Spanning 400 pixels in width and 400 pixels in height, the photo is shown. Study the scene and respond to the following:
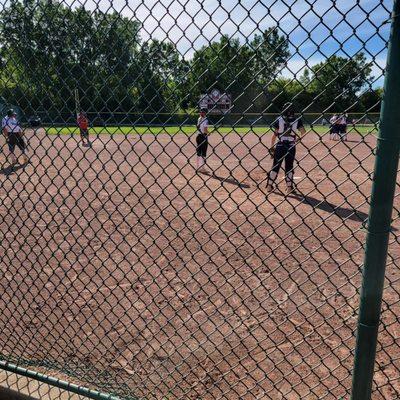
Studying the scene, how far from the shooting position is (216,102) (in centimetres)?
207

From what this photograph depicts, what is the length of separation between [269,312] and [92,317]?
1703 mm

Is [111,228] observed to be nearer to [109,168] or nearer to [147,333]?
[147,333]

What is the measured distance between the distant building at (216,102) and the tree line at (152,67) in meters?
0.04

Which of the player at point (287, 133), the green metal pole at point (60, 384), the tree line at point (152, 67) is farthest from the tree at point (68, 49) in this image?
the green metal pole at point (60, 384)

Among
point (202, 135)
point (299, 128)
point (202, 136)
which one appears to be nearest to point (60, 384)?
point (202, 135)

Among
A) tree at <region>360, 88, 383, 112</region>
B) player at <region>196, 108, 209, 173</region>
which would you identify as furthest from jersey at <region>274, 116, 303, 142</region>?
player at <region>196, 108, 209, 173</region>

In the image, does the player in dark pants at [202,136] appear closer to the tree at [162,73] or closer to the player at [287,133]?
the tree at [162,73]

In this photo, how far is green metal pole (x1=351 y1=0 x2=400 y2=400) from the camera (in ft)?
4.53

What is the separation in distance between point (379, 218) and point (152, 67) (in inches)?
55.0

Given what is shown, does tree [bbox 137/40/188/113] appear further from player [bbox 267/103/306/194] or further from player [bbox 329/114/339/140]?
player [bbox 329/114/339/140]

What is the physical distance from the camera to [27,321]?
358cm

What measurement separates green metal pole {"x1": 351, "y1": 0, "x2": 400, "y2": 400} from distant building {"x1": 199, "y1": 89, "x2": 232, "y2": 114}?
0.87 m

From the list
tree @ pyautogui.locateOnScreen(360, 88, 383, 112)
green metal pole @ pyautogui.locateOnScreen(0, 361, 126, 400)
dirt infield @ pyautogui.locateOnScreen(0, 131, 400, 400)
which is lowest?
green metal pole @ pyautogui.locateOnScreen(0, 361, 126, 400)

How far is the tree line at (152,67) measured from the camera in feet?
5.88
